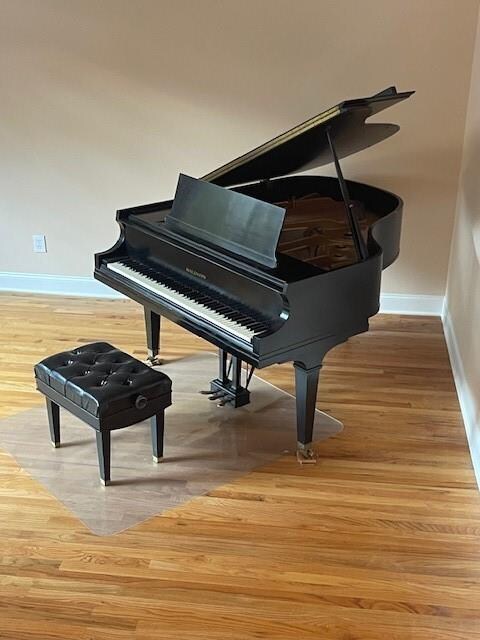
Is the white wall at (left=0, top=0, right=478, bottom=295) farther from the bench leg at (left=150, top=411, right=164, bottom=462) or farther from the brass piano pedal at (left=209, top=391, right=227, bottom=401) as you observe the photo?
the bench leg at (left=150, top=411, right=164, bottom=462)

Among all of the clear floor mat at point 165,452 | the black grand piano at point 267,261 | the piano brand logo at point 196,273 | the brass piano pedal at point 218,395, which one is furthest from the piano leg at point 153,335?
the piano brand logo at point 196,273

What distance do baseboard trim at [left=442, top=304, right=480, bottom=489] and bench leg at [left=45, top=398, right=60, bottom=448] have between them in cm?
176

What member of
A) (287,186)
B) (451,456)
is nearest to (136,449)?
(451,456)

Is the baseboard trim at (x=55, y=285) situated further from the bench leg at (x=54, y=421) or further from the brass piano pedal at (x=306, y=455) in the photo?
the brass piano pedal at (x=306, y=455)

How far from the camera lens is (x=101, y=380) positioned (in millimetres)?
2945

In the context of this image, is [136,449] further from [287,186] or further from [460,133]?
[460,133]

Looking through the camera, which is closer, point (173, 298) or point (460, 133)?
point (173, 298)

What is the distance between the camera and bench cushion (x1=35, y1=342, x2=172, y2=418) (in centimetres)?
283

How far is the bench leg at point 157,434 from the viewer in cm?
304

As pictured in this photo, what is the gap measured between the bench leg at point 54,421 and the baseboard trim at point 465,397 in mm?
1763

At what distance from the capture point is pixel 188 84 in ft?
14.4

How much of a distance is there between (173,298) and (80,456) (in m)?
0.78

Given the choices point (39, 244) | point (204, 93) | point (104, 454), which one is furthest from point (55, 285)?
point (104, 454)

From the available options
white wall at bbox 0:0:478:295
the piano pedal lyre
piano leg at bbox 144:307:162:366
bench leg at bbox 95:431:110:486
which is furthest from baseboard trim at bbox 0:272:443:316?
bench leg at bbox 95:431:110:486
